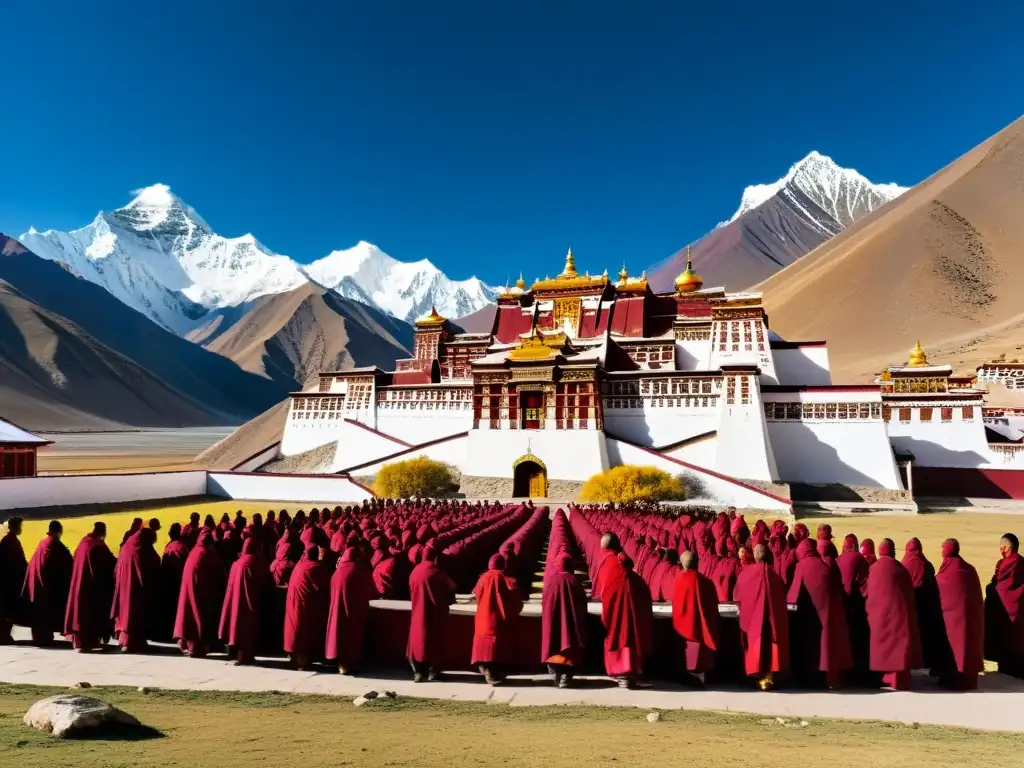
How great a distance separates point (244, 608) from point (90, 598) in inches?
63.4

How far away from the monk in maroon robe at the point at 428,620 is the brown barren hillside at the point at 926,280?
63910 millimetres

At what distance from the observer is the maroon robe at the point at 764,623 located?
5.28 meters

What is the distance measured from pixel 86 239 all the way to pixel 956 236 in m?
209

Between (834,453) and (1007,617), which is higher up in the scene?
(834,453)

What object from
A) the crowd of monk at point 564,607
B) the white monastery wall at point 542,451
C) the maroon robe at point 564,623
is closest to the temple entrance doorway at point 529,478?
the white monastery wall at point 542,451

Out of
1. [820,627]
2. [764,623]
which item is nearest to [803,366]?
[820,627]

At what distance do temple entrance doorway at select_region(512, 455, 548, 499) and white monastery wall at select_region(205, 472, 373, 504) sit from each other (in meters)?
4.70

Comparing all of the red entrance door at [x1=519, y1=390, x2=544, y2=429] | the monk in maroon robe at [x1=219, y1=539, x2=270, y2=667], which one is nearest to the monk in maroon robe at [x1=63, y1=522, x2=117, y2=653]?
the monk in maroon robe at [x1=219, y1=539, x2=270, y2=667]

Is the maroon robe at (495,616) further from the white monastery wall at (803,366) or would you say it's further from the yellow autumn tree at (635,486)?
the white monastery wall at (803,366)

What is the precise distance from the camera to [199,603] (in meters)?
6.21

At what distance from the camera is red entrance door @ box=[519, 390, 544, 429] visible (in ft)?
77.7

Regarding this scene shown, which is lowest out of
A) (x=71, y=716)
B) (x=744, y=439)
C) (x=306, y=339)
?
(x=71, y=716)

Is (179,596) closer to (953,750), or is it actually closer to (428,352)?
(953,750)

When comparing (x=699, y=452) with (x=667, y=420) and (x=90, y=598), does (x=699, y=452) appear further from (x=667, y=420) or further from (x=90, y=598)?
(x=90, y=598)
